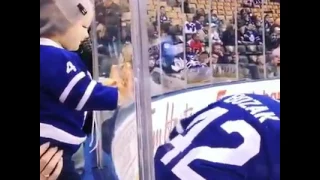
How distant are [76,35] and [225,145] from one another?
0.38m

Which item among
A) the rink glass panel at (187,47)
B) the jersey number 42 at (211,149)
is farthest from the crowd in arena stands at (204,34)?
the jersey number 42 at (211,149)

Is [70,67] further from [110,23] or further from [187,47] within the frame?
[187,47]

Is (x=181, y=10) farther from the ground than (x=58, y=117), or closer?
farther from the ground

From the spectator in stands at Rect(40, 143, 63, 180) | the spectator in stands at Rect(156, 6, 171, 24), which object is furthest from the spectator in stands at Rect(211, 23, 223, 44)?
the spectator in stands at Rect(40, 143, 63, 180)

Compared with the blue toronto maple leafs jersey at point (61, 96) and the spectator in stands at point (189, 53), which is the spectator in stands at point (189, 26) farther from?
the blue toronto maple leafs jersey at point (61, 96)

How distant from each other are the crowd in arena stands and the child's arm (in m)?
0.04

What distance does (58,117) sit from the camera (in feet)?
3.06

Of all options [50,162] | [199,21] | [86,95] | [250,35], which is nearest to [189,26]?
[199,21]

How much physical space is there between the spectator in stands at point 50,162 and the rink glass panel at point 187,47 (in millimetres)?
94

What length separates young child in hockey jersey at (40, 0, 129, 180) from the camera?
0.93 meters

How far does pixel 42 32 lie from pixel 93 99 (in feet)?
0.52

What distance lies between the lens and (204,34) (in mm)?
1040
